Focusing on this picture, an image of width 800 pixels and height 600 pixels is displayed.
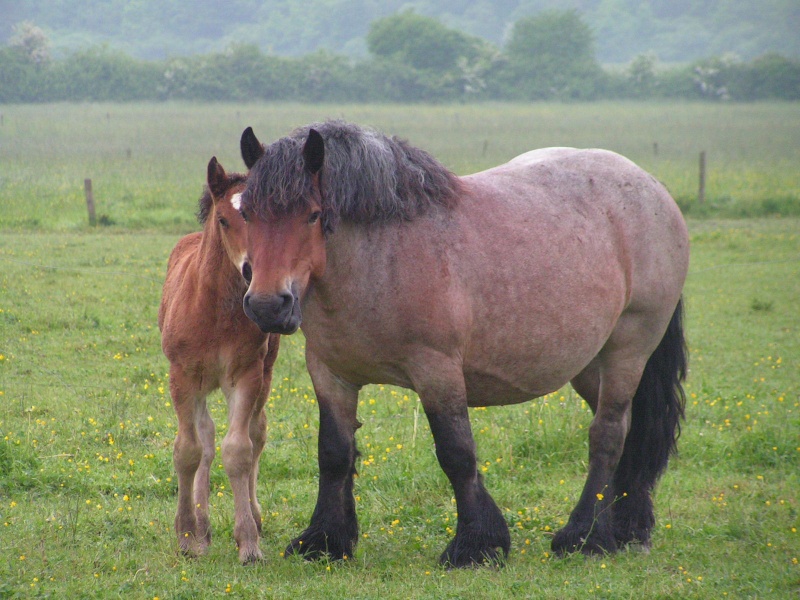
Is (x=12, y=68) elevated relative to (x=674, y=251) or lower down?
elevated

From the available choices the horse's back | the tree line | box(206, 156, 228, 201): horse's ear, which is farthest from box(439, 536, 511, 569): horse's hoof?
the tree line

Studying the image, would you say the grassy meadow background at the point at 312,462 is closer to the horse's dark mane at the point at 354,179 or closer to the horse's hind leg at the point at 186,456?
the horse's hind leg at the point at 186,456

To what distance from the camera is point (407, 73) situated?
5428 cm

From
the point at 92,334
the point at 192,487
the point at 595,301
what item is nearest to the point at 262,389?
the point at 192,487

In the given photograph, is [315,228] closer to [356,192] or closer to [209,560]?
[356,192]

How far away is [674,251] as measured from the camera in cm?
524

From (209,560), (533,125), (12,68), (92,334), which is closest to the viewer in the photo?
(209,560)

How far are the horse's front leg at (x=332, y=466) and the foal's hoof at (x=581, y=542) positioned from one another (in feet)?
3.88

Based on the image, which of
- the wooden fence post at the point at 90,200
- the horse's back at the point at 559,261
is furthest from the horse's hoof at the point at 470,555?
the wooden fence post at the point at 90,200

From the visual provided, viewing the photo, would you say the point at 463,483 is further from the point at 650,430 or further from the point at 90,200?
the point at 90,200

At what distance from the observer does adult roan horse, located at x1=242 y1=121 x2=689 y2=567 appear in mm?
3869

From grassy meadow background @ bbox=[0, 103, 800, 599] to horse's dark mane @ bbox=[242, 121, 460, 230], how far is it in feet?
5.83

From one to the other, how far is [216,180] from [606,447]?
2716mm

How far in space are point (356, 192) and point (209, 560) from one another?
2055mm
